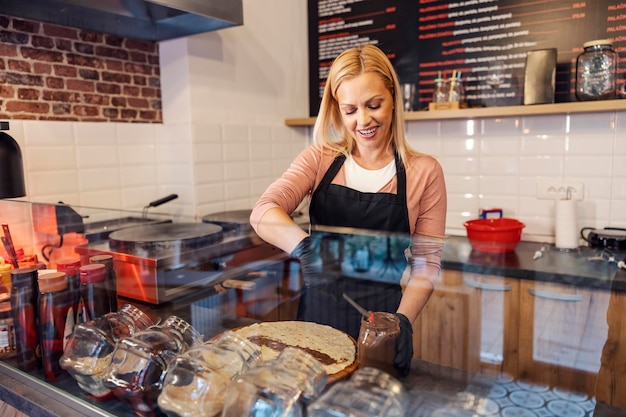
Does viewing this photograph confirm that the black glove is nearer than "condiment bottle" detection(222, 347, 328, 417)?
No

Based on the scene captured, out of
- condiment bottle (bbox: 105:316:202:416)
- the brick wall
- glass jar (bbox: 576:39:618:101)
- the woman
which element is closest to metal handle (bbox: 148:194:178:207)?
the brick wall

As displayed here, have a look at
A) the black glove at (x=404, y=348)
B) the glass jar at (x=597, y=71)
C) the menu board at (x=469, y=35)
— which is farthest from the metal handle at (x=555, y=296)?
the menu board at (x=469, y=35)

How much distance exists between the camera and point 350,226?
133cm

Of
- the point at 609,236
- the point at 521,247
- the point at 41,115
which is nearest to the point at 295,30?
the point at 41,115

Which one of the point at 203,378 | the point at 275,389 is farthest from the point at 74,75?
the point at 275,389

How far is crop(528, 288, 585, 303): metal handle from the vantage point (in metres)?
0.82

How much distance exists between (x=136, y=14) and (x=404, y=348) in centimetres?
172

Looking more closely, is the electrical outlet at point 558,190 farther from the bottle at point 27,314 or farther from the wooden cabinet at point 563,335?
the bottle at point 27,314

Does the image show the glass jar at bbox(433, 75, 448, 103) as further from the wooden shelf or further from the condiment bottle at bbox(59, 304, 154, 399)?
the condiment bottle at bbox(59, 304, 154, 399)

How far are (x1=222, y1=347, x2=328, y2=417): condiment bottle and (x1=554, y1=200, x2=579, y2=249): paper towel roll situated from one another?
178 cm

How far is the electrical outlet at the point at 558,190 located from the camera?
7.54ft

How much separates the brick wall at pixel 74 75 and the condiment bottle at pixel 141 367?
54.8 inches

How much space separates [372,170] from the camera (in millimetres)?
1312

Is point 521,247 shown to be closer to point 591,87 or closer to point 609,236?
point 609,236
